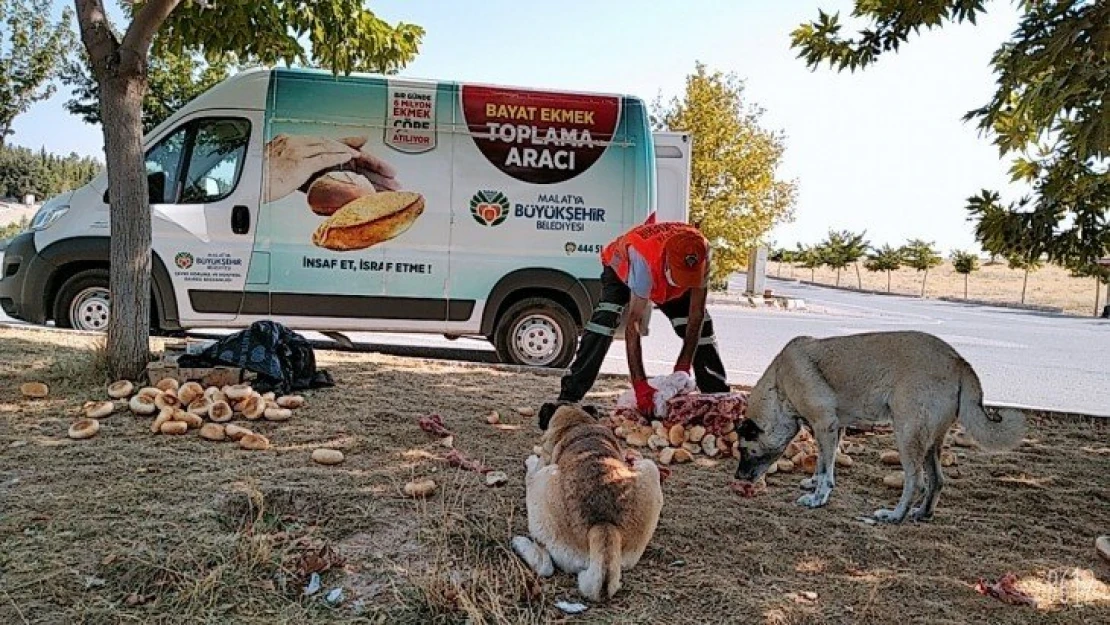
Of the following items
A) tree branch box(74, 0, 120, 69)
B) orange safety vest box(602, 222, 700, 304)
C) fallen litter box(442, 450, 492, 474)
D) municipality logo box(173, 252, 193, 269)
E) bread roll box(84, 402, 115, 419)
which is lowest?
fallen litter box(442, 450, 492, 474)

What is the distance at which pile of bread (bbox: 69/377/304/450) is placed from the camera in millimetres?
4648

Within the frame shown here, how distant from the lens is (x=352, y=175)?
8594 mm

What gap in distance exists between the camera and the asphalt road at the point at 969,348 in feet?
33.4

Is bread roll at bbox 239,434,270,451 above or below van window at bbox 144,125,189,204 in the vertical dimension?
below

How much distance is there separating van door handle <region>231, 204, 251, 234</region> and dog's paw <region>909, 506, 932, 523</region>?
700cm

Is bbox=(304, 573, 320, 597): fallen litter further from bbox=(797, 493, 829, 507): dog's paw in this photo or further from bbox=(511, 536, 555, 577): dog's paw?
bbox=(797, 493, 829, 507): dog's paw

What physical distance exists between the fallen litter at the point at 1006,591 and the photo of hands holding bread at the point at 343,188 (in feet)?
22.0

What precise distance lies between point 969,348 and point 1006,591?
46.9ft

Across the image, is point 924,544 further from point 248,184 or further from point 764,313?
point 764,313

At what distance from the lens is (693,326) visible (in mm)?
5734

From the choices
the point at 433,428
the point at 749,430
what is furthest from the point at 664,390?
the point at 433,428

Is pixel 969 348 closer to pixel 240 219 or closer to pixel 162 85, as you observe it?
pixel 240 219

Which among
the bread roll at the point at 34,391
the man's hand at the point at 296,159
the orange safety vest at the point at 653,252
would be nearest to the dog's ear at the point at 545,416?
the orange safety vest at the point at 653,252

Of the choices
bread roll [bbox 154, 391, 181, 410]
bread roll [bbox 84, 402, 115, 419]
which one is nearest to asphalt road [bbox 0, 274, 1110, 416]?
bread roll [bbox 154, 391, 181, 410]
